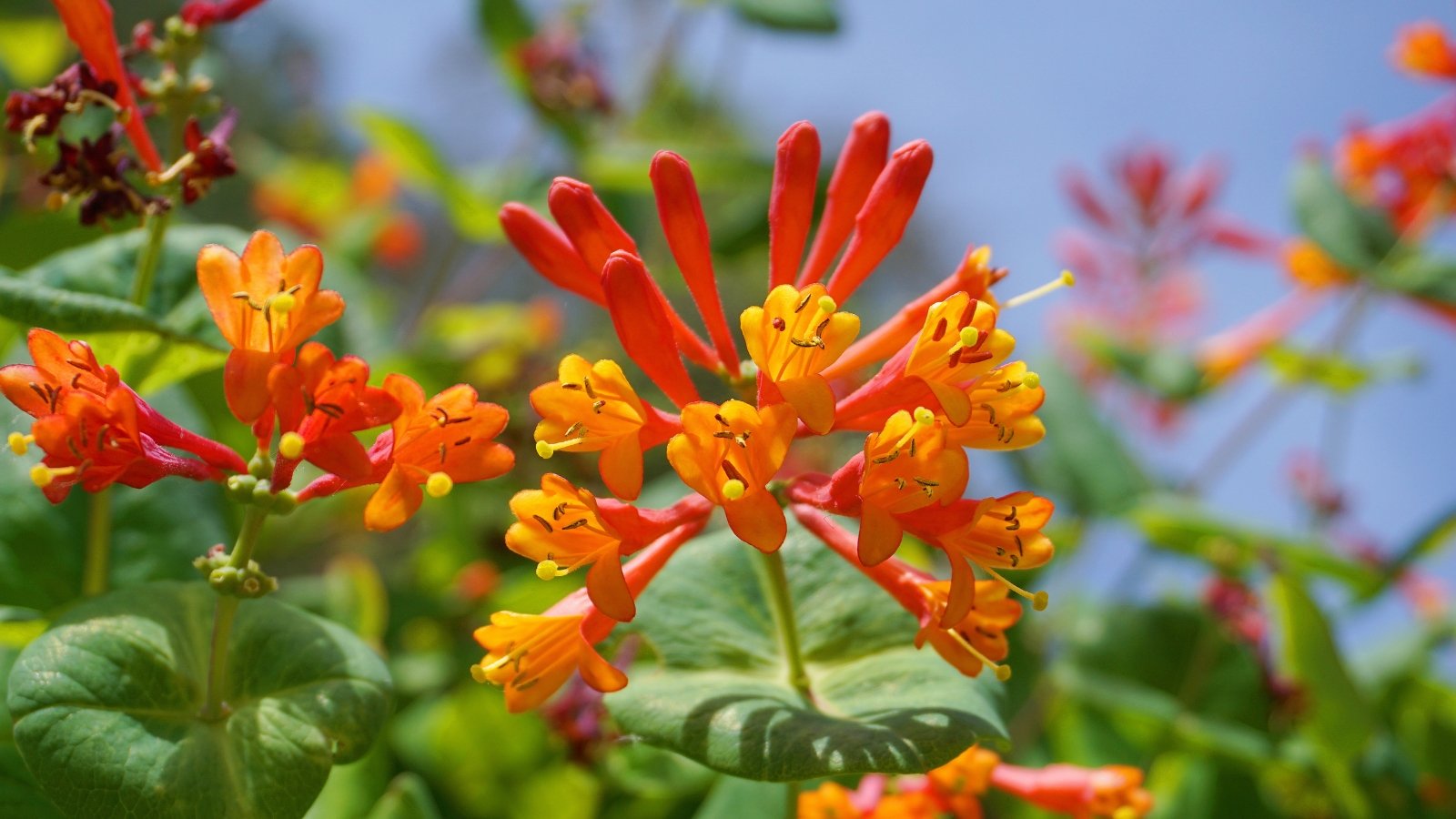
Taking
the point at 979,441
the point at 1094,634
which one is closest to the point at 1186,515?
the point at 1094,634

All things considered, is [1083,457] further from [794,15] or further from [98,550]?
→ [98,550]

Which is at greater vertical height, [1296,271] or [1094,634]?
[1296,271]

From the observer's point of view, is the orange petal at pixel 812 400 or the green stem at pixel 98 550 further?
the green stem at pixel 98 550

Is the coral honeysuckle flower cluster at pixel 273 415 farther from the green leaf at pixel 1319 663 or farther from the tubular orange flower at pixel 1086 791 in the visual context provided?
the green leaf at pixel 1319 663

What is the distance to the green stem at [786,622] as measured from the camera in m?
0.88

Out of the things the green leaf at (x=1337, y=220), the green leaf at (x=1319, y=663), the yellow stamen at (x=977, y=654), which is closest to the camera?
the yellow stamen at (x=977, y=654)

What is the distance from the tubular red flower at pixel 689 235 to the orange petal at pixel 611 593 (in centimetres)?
21

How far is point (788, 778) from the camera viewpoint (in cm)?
71

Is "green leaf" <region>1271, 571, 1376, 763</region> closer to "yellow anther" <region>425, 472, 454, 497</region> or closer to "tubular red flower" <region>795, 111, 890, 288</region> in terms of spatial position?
"tubular red flower" <region>795, 111, 890, 288</region>

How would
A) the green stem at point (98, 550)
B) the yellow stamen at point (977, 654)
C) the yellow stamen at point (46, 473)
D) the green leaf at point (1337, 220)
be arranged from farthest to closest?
the green leaf at point (1337, 220) → the green stem at point (98, 550) → the yellow stamen at point (977, 654) → the yellow stamen at point (46, 473)

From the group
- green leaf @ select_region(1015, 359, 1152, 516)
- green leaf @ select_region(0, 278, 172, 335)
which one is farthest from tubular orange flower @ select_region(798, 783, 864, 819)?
green leaf @ select_region(1015, 359, 1152, 516)

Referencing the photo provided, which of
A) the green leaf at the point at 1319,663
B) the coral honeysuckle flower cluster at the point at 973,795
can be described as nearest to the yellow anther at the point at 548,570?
the coral honeysuckle flower cluster at the point at 973,795

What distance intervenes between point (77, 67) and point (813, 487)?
24.8 inches

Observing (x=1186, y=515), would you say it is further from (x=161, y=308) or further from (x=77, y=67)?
(x=77, y=67)
